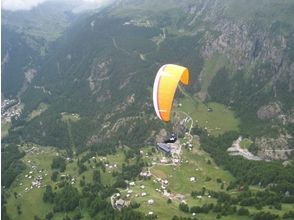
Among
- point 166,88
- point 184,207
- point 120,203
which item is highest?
point 166,88

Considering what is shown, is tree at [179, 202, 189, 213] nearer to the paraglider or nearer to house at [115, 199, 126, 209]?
house at [115, 199, 126, 209]

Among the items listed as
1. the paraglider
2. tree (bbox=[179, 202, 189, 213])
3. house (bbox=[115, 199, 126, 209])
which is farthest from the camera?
house (bbox=[115, 199, 126, 209])

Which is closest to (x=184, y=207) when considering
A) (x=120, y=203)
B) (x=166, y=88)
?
(x=120, y=203)

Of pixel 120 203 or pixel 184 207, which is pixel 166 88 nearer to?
pixel 184 207

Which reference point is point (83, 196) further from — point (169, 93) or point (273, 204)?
point (169, 93)

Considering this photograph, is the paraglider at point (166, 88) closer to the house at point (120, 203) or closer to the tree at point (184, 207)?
the tree at point (184, 207)

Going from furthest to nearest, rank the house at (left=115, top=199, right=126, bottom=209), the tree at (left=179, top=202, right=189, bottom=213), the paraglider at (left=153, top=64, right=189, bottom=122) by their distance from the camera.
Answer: the house at (left=115, top=199, right=126, bottom=209) < the tree at (left=179, top=202, right=189, bottom=213) < the paraglider at (left=153, top=64, right=189, bottom=122)

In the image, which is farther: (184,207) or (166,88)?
(184,207)

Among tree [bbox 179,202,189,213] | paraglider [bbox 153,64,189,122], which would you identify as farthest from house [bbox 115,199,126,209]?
paraglider [bbox 153,64,189,122]
